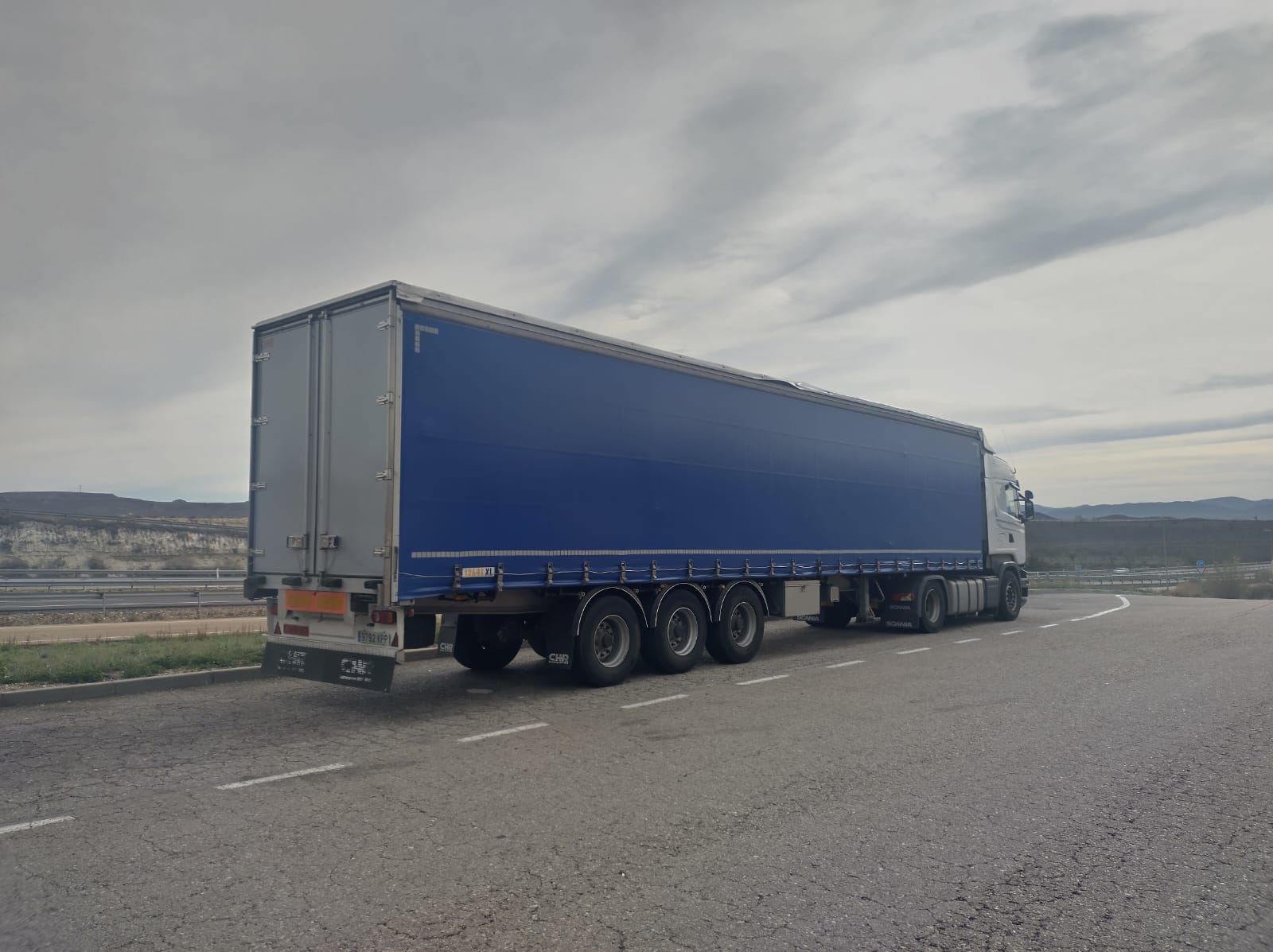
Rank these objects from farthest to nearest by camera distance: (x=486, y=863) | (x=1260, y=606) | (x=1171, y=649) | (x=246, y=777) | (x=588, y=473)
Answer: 1. (x=1260, y=606)
2. (x=1171, y=649)
3. (x=588, y=473)
4. (x=246, y=777)
5. (x=486, y=863)

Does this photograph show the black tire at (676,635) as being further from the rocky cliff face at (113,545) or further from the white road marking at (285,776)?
the rocky cliff face at (113,545)

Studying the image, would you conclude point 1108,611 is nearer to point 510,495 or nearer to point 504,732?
point 510,495

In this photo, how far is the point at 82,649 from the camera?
12.7 meters

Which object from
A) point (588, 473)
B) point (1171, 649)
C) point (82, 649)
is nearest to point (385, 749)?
point (588, 473)

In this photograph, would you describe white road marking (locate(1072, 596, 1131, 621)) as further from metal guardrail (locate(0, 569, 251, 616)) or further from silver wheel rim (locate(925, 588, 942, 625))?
metal guardrail (locate(0, 569, 251, 616))

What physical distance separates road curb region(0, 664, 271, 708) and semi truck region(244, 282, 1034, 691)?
152cm

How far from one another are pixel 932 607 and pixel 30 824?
1532 cm

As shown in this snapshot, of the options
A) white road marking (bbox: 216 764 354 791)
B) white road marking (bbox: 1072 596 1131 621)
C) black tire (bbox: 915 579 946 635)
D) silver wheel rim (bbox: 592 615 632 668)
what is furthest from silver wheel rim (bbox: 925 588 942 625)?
white road marking (bbox: 216 764 354 791)

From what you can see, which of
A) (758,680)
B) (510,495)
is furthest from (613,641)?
(510,495)

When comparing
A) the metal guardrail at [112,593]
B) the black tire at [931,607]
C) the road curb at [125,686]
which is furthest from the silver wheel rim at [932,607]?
the metal guardrail at [112,593]

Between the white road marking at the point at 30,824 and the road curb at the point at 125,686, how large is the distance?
4.62 m

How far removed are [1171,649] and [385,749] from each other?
38.7ft

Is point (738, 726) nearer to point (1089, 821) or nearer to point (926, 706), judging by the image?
point (926, 706)

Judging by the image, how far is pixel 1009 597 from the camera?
2036 cm
